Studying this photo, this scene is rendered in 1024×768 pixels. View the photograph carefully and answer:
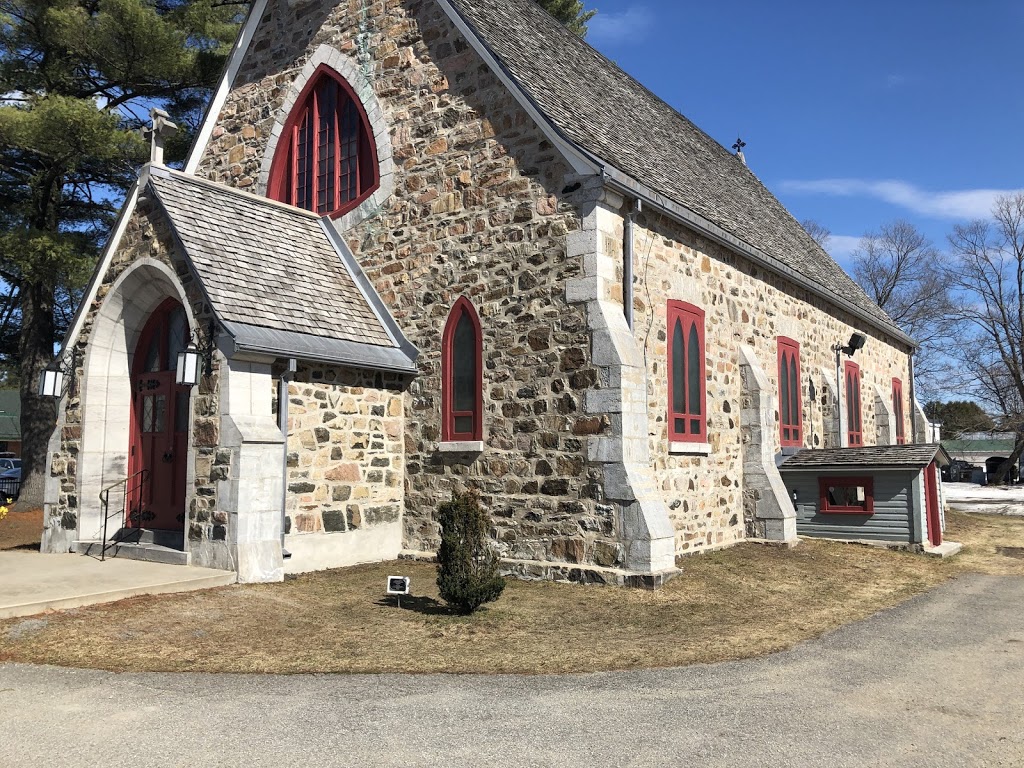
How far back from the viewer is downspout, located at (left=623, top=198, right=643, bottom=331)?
11.3 m

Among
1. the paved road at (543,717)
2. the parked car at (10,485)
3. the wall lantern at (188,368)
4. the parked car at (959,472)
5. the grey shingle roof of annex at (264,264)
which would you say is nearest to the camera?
the paved road at (543,717)

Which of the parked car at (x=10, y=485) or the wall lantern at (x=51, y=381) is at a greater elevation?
the wall lantern at (x=51, y=381)

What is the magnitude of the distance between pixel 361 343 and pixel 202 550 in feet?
11.8

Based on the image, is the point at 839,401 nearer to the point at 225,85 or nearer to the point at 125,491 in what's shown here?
the point at 225,85

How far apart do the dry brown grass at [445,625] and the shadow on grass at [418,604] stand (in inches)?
1.2

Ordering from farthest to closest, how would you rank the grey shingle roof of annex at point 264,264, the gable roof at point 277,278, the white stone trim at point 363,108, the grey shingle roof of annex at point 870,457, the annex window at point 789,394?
the annex window at point 789,394
the grey shingle roof of annex at point 870,457
the white stone trim at point 363,108
the grey shingle roof of annex at point 264,264
the gable roof at point 277,278

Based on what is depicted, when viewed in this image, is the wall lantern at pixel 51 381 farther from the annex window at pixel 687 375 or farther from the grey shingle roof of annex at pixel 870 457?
the grey shingle roof of annex at pixel 870 457

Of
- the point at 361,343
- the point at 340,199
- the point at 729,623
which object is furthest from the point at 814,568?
the point at 340,199

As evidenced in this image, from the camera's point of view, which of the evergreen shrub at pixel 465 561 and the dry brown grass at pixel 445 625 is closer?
the dry brown grass at pixel 445 625

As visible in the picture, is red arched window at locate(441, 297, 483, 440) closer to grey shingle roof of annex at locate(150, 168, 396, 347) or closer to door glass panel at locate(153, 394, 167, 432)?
grey shingle roof of annex at locate(150, 168, 396, 347)

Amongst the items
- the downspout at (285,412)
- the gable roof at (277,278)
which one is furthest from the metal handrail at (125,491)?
the gable roof at (277,278)

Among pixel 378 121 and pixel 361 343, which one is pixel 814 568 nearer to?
pixel 361 343

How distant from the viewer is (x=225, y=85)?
51.5 feet

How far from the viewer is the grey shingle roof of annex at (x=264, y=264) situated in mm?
10781
